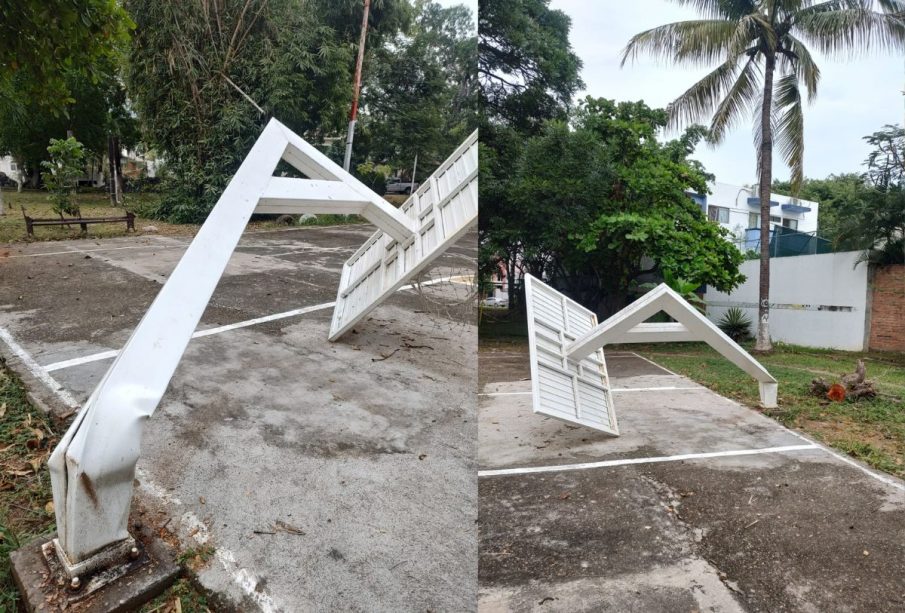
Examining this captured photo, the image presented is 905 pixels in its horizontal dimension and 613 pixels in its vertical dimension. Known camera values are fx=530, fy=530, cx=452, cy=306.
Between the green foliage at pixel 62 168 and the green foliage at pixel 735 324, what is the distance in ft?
12.3

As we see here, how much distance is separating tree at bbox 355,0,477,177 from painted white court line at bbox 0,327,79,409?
1.97 metres

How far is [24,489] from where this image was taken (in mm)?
2033

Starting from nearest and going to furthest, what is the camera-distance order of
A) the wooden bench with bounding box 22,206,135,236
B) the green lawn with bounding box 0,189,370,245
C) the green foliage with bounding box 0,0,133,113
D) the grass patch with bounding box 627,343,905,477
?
the grass patch with bounding box 627,343,905,477 → the green foliage with bounding box 0,0,133,113 → the green lawn with bounding box 0,189,370,245 → the wooden bench with bounding box 22,206,135,236

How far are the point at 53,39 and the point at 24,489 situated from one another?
205 centimetres

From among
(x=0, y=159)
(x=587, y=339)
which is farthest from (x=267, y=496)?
(x=0, y=159)

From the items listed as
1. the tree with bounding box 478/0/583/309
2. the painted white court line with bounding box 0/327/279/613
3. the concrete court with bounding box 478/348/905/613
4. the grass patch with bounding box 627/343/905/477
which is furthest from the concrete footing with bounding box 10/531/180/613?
the grass patch with bounding box 627/343/905/477

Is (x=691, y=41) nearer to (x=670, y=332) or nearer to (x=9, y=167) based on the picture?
(x=670, y=332)

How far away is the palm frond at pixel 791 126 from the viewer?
118 cm

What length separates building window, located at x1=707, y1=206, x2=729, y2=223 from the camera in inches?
46.7

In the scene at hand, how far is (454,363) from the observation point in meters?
3.63

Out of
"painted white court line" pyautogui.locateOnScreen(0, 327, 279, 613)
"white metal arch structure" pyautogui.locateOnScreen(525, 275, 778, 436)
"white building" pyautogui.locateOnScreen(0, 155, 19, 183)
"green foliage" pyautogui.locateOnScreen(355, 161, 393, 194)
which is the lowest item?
"painted white court line" pyautogui.locateOnScreen(0, 327, 279, 613)

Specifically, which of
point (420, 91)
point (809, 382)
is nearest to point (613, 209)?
point (809, 382)

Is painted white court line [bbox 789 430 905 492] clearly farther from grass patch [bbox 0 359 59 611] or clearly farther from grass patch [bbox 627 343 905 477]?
grass patch [bbox 0 359 59 611]

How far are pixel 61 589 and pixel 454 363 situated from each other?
8.13 feet
